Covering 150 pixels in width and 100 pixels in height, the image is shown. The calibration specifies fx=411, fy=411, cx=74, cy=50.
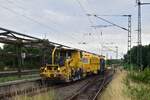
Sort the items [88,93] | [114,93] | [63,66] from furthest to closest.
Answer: [63,66] → [88,93] → [114,93]

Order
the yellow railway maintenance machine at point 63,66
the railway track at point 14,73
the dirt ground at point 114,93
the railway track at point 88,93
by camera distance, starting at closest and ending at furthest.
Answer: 1. the dirt ground at point 114,93
2. the railway track at point 88,93
3. the railway track at point 14,73
4. the yellow railway maintenance machine at point 63,66

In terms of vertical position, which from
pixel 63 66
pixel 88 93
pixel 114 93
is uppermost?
pixel 63 66

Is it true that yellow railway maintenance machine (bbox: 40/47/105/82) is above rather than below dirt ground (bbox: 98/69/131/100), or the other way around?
above

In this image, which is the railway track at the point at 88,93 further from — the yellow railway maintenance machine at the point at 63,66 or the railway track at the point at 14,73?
the railway track at the point at 14,73

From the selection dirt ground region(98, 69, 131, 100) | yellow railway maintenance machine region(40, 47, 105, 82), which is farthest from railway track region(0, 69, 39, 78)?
dirt ground region(98, 69, 131, 100)

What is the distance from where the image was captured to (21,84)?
27125 millimetres

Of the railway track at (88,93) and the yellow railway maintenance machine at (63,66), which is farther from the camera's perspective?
the yellow railway maintenance machine at (63,66)

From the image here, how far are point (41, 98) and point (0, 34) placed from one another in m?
8.43

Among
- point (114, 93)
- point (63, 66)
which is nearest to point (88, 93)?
point (114, 93)

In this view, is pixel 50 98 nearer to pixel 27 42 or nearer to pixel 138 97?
pixel 138 97

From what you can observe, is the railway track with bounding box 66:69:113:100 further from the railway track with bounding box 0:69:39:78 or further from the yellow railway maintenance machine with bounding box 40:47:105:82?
the railway track with bounding box 0:69:39:78

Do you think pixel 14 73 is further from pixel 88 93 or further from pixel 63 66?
pixel 88 93

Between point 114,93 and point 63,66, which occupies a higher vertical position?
point 63,66

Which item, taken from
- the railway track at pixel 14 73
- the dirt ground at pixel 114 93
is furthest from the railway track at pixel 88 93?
the railway track at pixel 14 73
